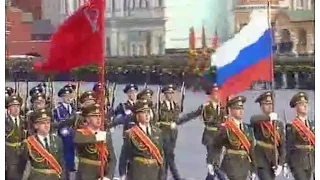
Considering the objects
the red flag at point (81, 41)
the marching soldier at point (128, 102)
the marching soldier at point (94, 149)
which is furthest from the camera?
the marching soldier at point (128, 102)

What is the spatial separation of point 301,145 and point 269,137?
0.16m

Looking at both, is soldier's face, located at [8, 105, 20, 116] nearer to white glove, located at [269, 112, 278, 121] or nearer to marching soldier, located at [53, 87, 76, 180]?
marching soldier, located at [53, 87, 76, 180]

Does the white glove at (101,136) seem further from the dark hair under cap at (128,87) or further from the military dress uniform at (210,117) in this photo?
the military dress uniform at (210,117)

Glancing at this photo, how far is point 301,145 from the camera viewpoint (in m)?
4.25

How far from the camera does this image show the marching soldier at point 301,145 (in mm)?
4234

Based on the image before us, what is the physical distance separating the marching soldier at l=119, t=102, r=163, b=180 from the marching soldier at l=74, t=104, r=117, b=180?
0.26 ft

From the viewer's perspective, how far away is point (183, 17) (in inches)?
167

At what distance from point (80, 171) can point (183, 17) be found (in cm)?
88

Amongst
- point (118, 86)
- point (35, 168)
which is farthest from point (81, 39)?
point (35, 168)

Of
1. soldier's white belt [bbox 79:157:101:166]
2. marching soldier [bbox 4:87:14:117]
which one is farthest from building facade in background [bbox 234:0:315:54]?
marching soldier [bbox 4:87:14:117]

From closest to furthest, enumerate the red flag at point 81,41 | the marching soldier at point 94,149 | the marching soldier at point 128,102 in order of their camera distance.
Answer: the red flag at point 81,41, the marching soldier at point 94,149, the marching soldier at point 128,102

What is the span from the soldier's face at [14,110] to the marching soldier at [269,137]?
3.64ft

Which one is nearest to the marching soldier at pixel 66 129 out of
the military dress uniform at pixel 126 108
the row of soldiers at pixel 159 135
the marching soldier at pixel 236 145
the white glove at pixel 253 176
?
the row of soldiers at pixel 159 135

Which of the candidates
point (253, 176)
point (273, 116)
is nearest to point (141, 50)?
point (273, 116)
